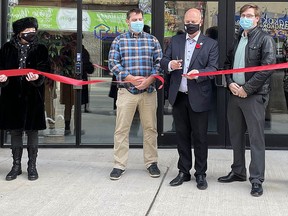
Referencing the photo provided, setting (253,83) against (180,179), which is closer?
(253,83)

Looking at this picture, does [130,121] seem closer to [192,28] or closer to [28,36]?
[192,28]

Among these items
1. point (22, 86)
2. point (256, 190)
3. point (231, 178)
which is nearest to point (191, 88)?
point (231, 178)

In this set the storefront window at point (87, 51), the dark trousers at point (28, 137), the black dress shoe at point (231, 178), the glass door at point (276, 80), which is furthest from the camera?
the storefront window at point (87, 51)

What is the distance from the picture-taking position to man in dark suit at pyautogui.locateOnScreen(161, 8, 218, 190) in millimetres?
5035

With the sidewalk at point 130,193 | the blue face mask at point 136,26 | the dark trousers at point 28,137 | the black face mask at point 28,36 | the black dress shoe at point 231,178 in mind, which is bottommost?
the sidewalk at point 130,193

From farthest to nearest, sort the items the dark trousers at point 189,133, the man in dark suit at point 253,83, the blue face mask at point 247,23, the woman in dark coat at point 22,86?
the woman in dark coat at point 22,86 → the dark trousers at point 189,133 → the blue face mask at point 247,23 → the man in dark suit at point 253,83

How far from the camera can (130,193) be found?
494cm

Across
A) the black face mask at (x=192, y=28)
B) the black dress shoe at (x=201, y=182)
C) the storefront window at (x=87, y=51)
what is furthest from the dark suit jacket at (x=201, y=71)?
the storefront window at (x=87, y=51)

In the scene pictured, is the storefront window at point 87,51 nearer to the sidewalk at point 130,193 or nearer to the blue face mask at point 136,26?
the sidewalk at point 130,193

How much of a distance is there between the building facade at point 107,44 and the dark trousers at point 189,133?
5.62ft

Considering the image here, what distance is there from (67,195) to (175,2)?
3.53 meters

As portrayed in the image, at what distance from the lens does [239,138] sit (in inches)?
205

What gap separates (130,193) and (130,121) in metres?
0.97

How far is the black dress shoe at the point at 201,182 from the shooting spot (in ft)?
16.6
